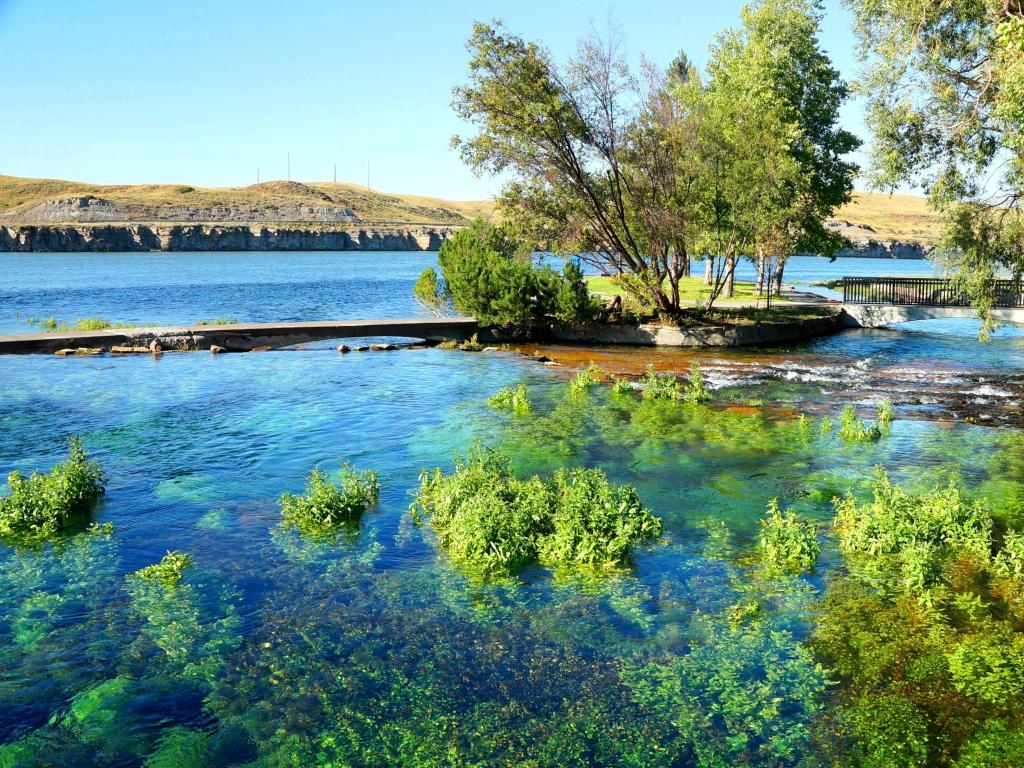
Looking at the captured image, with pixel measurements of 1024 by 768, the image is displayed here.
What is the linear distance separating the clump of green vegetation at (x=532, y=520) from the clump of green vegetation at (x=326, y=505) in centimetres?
104

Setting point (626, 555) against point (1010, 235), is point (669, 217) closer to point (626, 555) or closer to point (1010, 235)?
point (1010, 235)

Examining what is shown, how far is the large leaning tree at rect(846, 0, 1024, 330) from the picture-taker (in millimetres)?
23469

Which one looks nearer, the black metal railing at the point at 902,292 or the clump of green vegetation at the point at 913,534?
the clump of green vegetation at the point at 913,534

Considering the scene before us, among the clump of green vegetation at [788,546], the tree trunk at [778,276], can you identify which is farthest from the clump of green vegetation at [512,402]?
the tree trunk at [778,276]

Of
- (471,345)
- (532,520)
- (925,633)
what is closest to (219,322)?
(471,345)

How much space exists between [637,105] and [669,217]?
4814mm

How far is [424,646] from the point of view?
1034cm

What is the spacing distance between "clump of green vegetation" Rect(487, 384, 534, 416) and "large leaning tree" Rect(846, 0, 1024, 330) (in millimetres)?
13148

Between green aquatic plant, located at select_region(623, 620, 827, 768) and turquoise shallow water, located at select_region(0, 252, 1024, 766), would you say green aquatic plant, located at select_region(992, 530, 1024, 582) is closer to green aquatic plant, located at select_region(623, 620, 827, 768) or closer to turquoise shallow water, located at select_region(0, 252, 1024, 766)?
turquoise shallow water, located at select_region(0, 252, 1024, 766)

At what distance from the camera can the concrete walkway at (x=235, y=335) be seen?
32.5m

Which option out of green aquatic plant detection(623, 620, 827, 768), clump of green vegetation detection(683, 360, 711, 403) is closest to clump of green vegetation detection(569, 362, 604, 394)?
clump of green vegetation detection(683, 360, 711, 403)

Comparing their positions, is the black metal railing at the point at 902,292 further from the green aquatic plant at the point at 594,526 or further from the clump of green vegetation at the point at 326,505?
the clump of green vegetation at the point at 326,505

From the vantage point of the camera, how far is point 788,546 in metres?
12.9

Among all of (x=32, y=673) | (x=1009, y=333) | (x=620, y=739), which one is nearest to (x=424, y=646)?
(x=620, y=739)
